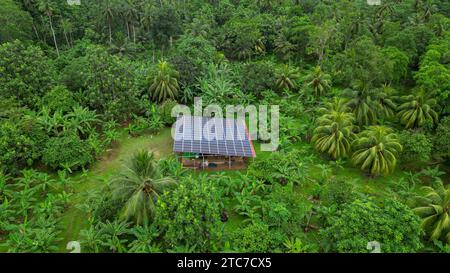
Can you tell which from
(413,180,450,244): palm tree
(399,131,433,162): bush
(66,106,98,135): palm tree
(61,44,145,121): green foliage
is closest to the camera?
(413,180,450,244): palm tree

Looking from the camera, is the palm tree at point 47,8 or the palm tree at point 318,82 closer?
the palm tree at point 318,82

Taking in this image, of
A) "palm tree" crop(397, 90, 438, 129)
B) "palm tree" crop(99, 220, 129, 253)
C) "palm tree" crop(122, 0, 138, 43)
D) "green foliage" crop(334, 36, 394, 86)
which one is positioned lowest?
"palm tree" crop(99, 220, 129, 253)

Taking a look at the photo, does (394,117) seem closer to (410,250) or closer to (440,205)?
Answer: (440,205)

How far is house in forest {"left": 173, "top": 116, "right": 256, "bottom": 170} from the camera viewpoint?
26.8 meters

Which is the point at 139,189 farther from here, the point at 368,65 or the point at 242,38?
the point at 242,38

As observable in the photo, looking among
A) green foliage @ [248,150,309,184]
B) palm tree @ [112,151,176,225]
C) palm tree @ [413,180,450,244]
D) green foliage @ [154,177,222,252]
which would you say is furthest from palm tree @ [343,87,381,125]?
palm tree @ [112,151,176,225]

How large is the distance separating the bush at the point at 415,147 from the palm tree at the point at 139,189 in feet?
60.1

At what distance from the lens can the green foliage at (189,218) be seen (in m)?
17.4

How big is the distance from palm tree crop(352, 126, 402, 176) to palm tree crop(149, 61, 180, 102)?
1947 centimetres

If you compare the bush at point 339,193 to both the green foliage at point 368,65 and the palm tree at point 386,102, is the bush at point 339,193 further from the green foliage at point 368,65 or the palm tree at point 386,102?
the palm tree at point 386,102

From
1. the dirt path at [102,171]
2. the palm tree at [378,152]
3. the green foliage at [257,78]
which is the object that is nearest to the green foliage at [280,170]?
the palm tree at [378,152]

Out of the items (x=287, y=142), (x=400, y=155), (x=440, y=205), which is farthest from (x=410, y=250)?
(x=287, y=142)

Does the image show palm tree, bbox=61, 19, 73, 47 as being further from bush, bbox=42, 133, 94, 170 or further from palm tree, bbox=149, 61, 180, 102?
bush, bbox=42, 133, 94, 170

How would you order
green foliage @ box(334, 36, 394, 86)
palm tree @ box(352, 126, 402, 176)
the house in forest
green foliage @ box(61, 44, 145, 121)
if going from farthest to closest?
green foliage @ box(61, 44, 145, 121)
green foliage @ box(334, 36, 394, 86)
the house in forest
palm tree @ box(352, 126, 402, 176)
